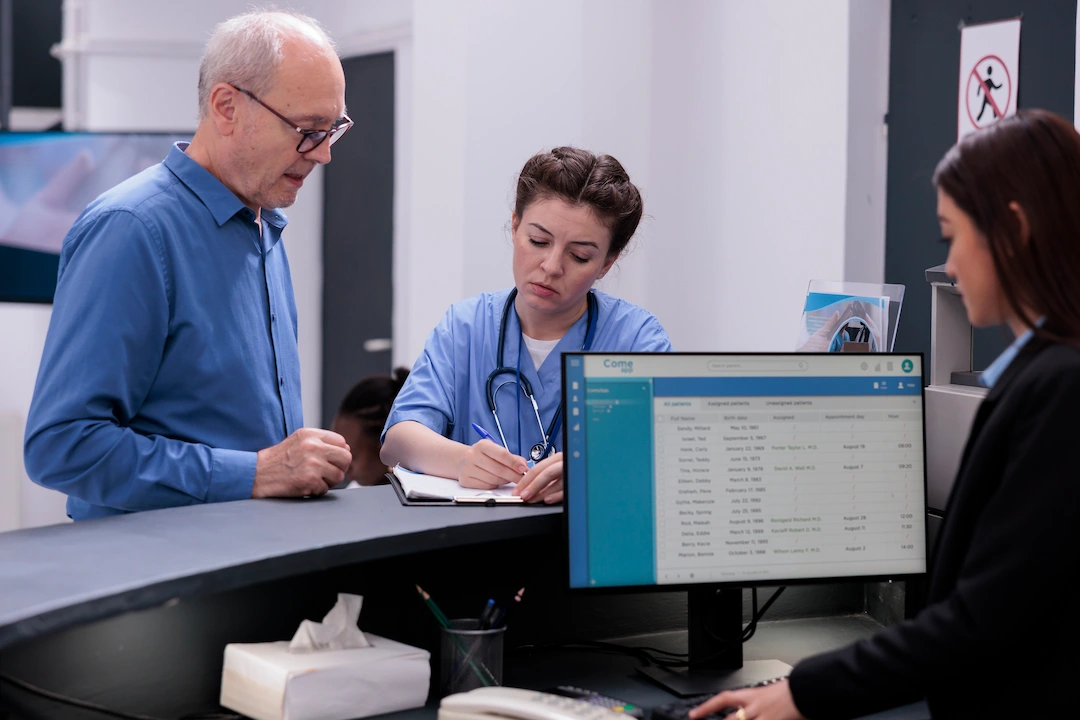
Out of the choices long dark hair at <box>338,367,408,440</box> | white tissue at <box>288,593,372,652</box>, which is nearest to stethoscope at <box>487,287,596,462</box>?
white tissue at <box>288,593,372,652</box>

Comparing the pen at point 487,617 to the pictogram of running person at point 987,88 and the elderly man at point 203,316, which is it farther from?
the pictogram of running person at point 987,88

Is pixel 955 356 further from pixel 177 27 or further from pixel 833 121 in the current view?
pixel 177 27

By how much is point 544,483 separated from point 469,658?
0.25m

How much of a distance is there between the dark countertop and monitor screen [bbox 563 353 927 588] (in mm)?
122

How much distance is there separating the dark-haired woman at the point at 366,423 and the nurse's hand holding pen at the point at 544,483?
4.83 feet

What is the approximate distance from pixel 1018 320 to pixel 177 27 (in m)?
4.99

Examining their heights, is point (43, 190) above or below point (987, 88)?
below

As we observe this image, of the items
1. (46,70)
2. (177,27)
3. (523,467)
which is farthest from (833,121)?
(46,70)

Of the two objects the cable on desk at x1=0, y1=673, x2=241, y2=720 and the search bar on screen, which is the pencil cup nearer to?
the cable on desk at x1=0, y1=673, x2=241, y2=720

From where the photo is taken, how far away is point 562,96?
3576 mm

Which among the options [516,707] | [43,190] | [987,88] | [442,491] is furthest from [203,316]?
[43,190]

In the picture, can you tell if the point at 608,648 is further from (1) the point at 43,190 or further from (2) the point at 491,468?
(1) the point at 43,190

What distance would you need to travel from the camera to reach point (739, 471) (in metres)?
1.29

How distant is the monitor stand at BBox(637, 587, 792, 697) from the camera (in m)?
1.36
